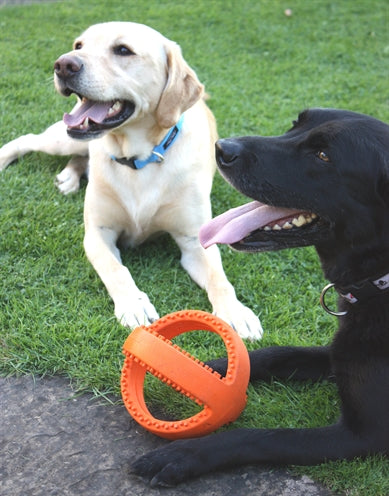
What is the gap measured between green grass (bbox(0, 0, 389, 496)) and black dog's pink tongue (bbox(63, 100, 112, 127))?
0.72m

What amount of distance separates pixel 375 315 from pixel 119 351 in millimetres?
1162

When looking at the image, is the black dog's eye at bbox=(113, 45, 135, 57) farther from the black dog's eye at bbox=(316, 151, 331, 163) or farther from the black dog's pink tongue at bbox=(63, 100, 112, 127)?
the black dog's eye at bbox=(316, 151, 331, 163)

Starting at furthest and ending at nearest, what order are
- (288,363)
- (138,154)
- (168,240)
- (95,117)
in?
(168,240)
(138,154)
(95,117)
(288,363)

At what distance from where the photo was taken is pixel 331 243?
249 centimetres

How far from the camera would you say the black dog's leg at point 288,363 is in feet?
9.31

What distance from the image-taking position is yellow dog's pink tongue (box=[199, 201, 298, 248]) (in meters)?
2.62

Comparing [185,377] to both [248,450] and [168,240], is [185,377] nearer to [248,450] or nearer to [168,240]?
[248,450]

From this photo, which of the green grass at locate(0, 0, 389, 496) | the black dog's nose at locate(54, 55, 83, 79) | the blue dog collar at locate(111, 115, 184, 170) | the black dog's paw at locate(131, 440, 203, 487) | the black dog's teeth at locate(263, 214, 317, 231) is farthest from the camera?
the blue dog collar at locate(111, 115, 184, 170)

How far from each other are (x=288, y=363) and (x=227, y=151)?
38.5 inches

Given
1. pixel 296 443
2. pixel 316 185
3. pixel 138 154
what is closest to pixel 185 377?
pixel 296 443

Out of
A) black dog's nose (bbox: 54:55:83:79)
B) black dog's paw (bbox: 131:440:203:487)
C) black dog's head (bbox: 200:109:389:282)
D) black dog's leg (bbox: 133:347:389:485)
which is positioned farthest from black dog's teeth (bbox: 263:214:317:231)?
black dog's nose (bbox: 54:55:83:79)

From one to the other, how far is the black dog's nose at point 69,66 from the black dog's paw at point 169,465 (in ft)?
6.48

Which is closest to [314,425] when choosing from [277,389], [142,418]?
[277,389]

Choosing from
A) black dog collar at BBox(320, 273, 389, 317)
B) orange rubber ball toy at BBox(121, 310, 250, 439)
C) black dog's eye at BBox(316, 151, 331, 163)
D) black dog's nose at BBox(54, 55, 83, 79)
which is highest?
black dog's eye at BBox(316, 151, 331, 163)
